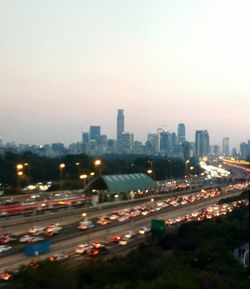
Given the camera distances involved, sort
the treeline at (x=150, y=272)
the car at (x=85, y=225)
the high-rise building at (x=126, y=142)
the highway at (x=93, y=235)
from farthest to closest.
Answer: the high-rise building at (x=126, y=142) < the car at (x=85, y=225) < the highway at (x=93, y=235) < the treeline at (x=150, y=272)

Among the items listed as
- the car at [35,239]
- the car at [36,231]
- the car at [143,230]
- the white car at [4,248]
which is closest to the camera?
the white car at [4,248]

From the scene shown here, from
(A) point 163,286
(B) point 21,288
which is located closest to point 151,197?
(B) point 21,288

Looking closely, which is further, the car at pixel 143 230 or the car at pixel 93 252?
the car at pixel 143 230

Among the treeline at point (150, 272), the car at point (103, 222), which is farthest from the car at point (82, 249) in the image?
the car at point (103, 222)

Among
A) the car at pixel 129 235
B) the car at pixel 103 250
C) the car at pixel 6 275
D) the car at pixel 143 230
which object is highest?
the car at pixel 6 275

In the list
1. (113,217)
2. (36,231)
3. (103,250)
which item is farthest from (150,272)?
(113,217)

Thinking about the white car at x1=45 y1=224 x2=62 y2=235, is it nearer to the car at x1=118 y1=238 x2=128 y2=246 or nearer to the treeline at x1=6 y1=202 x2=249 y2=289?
the car at x1=118 y1=238 x2=128 y2=246

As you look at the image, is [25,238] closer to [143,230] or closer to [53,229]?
[53,229]

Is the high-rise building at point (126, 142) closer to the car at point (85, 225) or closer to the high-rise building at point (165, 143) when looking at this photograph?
the high-rise building at point (165, 143)

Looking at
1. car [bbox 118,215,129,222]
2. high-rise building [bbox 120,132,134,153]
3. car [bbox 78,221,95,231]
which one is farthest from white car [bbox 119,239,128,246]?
high-rise building [bbox 120,132,134,153]
